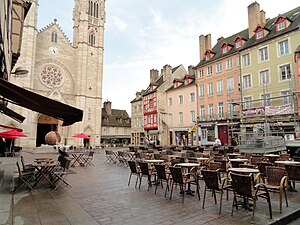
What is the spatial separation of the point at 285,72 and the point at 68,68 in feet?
107

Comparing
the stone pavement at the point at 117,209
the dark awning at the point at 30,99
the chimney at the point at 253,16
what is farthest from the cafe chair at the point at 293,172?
the chimney at the point at 253,16

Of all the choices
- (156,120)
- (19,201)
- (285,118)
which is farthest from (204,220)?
(156,120)

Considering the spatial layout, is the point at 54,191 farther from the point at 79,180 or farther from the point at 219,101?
the point at 219,101

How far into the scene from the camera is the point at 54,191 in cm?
638

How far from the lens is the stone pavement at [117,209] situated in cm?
414

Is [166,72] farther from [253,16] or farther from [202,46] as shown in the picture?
[253,16]

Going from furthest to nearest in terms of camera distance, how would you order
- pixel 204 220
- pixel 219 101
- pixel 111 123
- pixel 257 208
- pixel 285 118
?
pixel 111 123
pixel 219 101
pixel 285 118
pixel 257 208
pixel 204 220

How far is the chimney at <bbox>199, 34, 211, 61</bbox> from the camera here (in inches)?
1213

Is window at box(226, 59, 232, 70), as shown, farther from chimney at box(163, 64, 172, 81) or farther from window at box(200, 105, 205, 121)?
chimney at box(163, 64, 172, 81)

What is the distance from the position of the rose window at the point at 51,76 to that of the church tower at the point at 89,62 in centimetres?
293

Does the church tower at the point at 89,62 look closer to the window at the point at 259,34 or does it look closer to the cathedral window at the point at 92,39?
the cathedral window at the point at 92,39

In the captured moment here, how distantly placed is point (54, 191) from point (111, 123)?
1719 inches

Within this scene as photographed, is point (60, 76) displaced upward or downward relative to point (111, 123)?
upward

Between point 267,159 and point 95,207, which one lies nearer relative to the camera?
point 95,207
